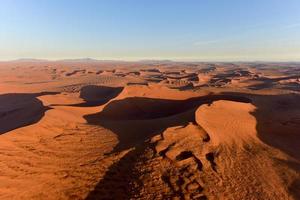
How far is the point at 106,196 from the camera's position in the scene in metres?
6.84

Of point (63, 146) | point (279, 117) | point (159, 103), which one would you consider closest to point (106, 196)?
point (63, 146)

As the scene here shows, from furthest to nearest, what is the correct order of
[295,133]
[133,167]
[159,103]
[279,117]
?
1. [159,103]
2. [279,117]
3. [295,133]
4. [133,167]

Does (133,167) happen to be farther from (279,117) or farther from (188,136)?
(279,117)

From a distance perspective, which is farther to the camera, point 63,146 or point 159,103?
point 159,103

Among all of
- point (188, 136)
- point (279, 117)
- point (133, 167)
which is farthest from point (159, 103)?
point (133, 167)

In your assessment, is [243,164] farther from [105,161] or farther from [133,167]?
[105,161]

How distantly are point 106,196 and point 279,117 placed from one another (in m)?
11.8

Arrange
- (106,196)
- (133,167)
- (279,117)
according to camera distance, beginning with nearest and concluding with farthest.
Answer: (106,196), (133,167), (279,117)

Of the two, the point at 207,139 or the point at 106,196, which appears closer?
the point at 106,196

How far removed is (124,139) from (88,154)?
200 cm

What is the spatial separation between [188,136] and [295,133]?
5507mm

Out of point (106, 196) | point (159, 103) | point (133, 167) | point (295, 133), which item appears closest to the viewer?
point (106, 196)

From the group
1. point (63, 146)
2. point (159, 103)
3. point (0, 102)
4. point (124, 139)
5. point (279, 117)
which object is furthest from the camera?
point (0, 102)

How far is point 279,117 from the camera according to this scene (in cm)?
1537
